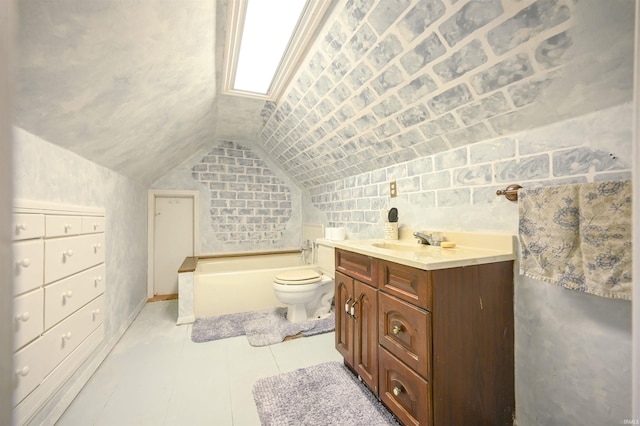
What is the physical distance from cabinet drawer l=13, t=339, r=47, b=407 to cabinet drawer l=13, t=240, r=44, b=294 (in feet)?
0.90

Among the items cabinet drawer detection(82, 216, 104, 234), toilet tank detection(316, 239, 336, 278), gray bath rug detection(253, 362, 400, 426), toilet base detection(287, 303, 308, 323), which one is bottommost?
gray bath rug detection(253, 362, 400, 426)

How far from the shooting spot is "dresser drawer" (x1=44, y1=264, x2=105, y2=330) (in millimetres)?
1311

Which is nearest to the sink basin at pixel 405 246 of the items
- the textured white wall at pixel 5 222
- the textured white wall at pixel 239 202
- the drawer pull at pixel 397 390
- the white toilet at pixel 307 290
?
the drawer pull at pixel 397 390

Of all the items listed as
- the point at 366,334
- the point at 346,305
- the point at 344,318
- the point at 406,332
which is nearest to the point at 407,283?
the point at 406,332

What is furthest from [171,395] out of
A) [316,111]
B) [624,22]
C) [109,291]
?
[624,22]

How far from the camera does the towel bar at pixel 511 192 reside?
1320 millimetres

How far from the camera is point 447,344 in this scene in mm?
1154

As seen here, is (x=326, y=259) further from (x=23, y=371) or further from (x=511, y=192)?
(x=23, y=371)

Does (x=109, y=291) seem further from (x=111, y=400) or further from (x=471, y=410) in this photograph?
→ (x=471, y=410)

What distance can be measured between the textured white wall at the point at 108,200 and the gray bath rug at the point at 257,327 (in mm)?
741

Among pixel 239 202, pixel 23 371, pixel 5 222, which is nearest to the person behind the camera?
pixel 5 222

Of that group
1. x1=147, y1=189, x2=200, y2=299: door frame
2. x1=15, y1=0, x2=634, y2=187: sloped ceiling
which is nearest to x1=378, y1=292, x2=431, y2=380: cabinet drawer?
x1=15, y1=0, x2=634, y2=187: sloped ceiling

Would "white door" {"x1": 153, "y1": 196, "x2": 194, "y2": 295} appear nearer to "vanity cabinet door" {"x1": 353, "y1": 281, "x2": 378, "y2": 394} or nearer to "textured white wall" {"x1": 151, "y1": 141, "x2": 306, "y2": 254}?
"textured white wall" {"x1": 151, "y1": 141, "x2": 306, "y2": 254}

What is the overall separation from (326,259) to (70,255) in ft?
7.07
